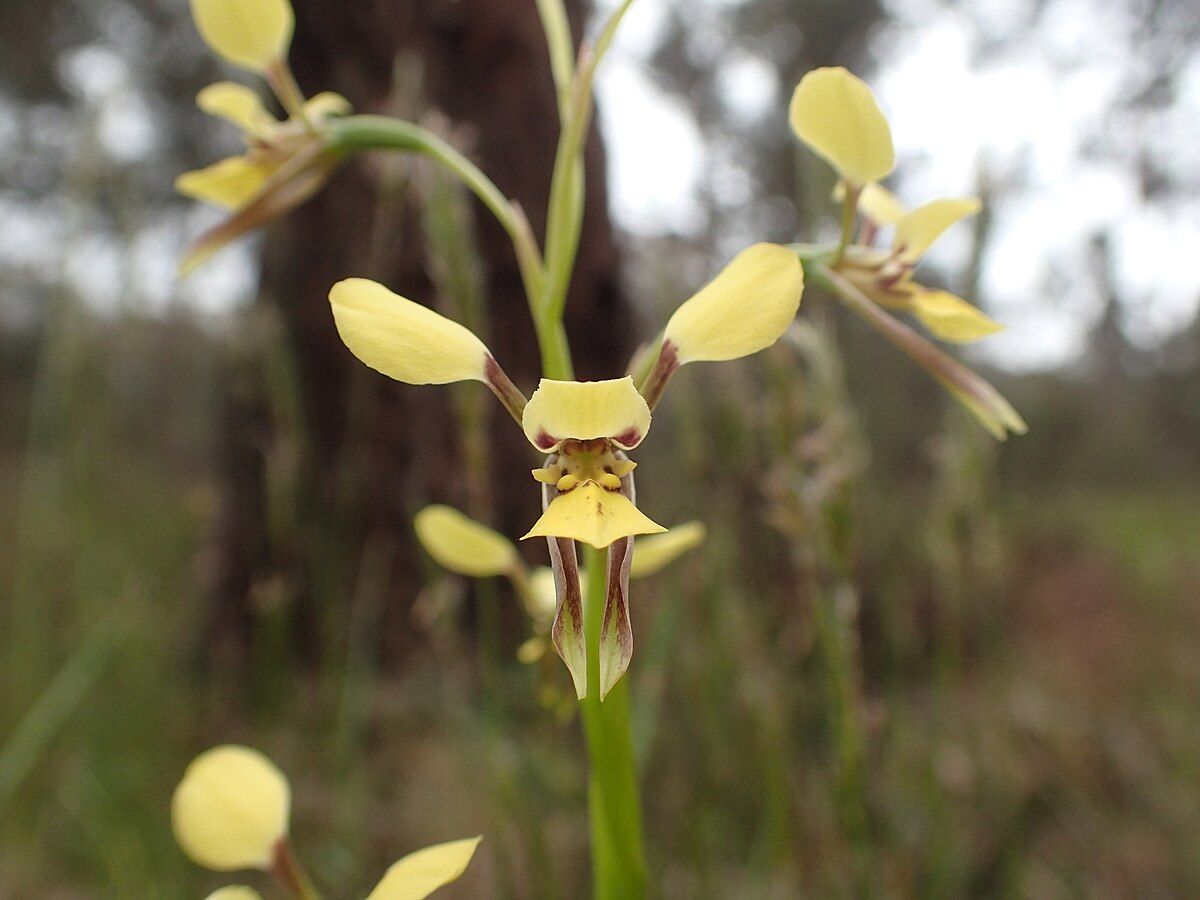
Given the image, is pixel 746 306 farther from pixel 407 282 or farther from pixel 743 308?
pixel 407 282

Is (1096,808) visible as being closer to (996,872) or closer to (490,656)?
Result: (996,872)

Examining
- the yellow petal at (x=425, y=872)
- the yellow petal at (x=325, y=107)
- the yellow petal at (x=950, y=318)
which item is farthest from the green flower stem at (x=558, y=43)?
the yellow petal at (x=425, y=872)

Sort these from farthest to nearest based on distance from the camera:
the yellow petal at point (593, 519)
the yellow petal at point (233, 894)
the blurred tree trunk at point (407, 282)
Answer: the blurred tree trunk at point (407, 282) < the yellow petal at point (233, 894) < the yellow petal at point (593, 519)

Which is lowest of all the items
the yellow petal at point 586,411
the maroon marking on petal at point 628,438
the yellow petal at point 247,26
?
the maroon marking on petal at point 628,438

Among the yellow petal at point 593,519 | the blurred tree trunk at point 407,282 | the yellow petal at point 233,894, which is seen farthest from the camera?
→ the blurred tree trunk at point 407,282

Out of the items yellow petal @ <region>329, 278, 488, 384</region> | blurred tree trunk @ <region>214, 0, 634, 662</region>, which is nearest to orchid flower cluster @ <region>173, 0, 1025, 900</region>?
yellow petal @ <region>329, 278, 488, 384</region>

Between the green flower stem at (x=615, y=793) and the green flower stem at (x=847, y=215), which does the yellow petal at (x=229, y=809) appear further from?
the green flower stem at (x=847, y=215)
